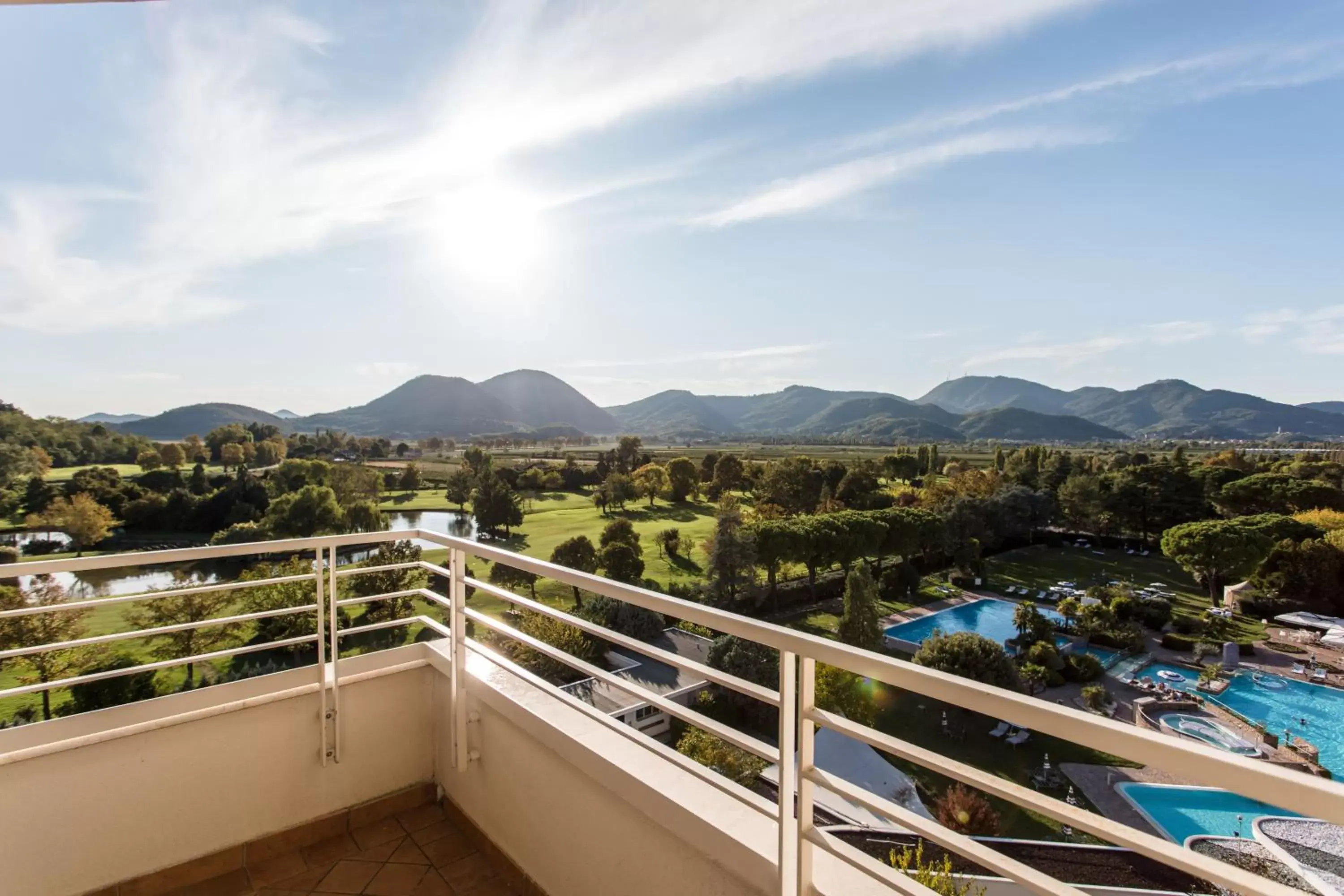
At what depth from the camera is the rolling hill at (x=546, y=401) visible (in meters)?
43.0

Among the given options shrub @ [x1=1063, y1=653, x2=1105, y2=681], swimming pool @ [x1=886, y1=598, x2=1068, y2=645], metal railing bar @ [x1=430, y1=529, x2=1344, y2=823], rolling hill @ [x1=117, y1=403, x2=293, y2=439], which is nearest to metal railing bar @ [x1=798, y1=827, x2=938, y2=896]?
metal railing bar @ [x1=430, y1=529, x2=1344, y2=823]

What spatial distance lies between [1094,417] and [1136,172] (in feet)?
120

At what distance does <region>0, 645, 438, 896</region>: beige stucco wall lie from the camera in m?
1.55

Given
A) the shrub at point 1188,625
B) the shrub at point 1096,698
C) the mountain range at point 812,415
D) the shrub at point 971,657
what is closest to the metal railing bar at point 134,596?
the shrub at point 971,657

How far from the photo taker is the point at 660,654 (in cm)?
125

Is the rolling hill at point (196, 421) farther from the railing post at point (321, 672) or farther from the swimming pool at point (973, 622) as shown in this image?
the railing post at point (321, 672)

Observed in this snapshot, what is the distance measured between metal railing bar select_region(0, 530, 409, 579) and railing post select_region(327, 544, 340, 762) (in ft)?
0.18

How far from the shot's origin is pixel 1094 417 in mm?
61875

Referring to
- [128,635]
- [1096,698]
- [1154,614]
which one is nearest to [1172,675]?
[1154,614]

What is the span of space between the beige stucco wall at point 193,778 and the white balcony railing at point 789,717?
0.13 feet

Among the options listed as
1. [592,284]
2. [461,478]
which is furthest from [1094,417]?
[461,478]

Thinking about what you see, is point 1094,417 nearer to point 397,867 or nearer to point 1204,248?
point 1204,248

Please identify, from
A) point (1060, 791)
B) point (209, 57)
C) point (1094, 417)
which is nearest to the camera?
point (209, 57)

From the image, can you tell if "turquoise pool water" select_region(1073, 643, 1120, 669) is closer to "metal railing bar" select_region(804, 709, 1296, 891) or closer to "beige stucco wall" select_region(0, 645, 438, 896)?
"beige stucco wall" select_region(0, 645, 438, 896)
